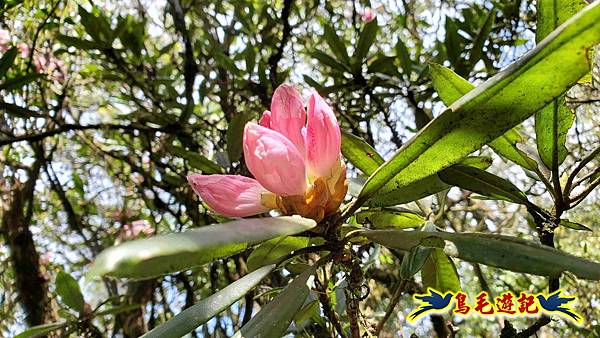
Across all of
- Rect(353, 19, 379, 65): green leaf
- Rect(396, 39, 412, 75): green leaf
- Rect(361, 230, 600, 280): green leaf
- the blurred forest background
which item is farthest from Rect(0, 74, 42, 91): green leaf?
Rect(361, 230, 600, 280): green leaf

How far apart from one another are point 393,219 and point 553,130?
0.23 m

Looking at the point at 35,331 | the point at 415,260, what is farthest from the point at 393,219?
the point at 35,331

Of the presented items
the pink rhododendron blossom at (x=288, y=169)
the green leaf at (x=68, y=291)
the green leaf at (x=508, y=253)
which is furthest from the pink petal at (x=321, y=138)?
the green leaf at (x=68, y=291)

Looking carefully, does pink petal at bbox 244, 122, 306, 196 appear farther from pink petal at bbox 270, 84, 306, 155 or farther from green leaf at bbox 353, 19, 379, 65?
green leaf at bbox 353, 19, 379, 65

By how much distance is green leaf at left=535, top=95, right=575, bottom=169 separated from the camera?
58 centimetres

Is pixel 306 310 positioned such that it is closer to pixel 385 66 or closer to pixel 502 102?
pixel 502 102

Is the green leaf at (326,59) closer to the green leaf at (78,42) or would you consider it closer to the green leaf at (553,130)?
the green leaf at (78,42)

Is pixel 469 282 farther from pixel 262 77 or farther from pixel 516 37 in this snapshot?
pixel 262 77

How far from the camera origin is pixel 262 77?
5.63ft

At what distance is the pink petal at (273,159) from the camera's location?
0.54 m

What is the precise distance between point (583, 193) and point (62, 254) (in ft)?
9.02

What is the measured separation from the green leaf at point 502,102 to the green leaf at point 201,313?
164 millimetres

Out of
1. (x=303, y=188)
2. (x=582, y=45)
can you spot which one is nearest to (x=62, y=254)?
(x=303, y=188)

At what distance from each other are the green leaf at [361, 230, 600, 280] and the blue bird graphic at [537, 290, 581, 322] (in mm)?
204
